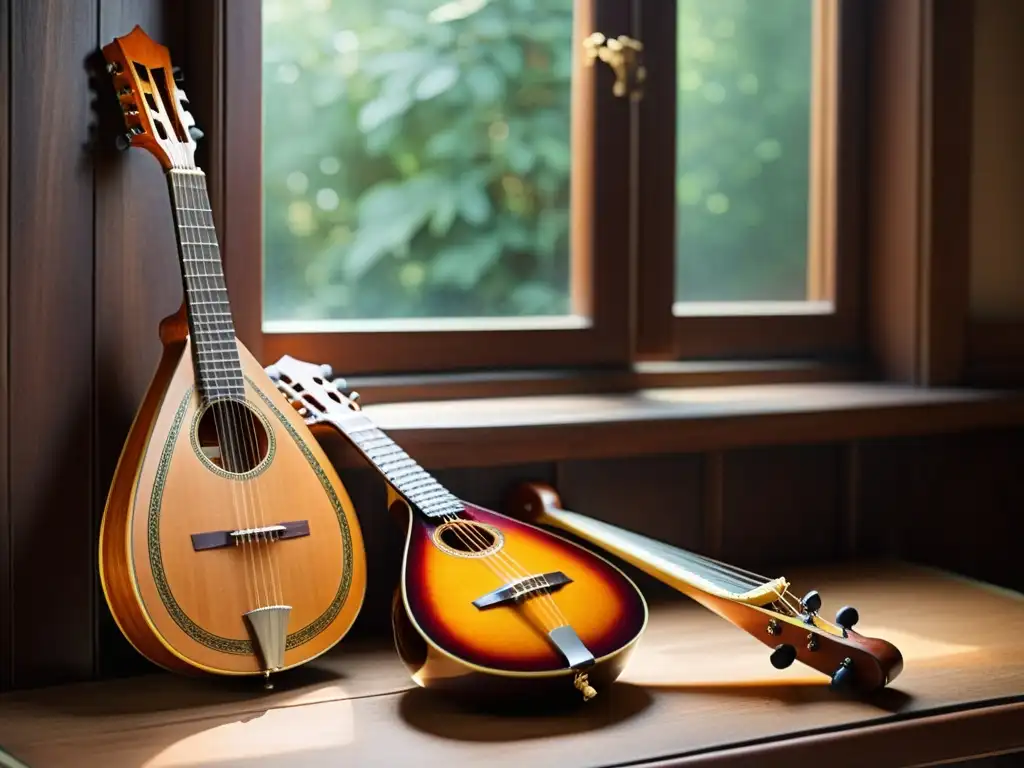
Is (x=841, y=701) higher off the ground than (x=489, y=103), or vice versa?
(x=489, y=103)

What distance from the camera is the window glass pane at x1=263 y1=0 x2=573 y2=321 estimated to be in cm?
168

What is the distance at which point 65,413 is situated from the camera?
1.30 m

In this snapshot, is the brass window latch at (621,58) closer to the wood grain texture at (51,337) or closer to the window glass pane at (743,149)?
the window glass pane at (743,149)

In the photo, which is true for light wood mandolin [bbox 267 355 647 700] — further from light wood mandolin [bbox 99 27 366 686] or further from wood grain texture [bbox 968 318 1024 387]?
wood grain texture [bbox 968 318 1024 387]

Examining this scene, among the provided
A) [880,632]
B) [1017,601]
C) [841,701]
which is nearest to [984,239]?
[1017,601]

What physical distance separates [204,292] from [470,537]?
0.39m

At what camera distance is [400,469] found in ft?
4.53

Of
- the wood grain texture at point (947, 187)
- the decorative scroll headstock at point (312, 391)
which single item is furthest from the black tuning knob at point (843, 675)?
the wood grain texture at point (947, 187)

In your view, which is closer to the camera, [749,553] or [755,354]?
[749,553]

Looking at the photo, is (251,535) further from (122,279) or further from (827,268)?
(827,268)

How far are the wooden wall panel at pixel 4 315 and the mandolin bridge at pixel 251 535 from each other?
0.21 m

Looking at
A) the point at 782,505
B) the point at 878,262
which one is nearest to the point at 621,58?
the point at 878,262

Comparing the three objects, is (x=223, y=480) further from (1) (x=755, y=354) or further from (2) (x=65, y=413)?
(1) (x=755, y=354)

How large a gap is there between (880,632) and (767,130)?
0.91 metres
